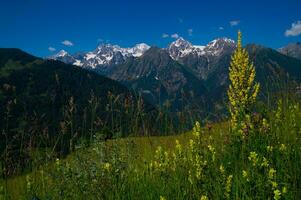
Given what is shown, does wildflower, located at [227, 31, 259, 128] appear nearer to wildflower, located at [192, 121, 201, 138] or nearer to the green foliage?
the green foliage

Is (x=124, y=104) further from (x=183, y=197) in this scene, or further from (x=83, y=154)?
(x=183, y=197)

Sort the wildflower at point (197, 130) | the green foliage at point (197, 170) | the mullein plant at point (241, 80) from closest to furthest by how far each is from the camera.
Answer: the green foliage at point (197, 170) < the wildflower at point (197, 130) < the mullein plant at point (241, 80)

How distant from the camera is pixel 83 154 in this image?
22.2ft

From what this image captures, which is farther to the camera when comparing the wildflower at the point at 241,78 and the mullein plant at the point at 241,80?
the wildflower at the point at 241,78

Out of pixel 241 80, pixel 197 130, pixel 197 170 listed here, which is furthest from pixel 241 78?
pixel 197 170

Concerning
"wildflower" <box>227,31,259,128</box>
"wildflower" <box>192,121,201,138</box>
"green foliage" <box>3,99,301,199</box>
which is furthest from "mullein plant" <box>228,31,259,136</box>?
"wildflower" <box>192,121,201,138</box>

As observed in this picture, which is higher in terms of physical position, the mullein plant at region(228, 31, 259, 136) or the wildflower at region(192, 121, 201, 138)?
the mullein plant at region(228, 31, 259, 136)

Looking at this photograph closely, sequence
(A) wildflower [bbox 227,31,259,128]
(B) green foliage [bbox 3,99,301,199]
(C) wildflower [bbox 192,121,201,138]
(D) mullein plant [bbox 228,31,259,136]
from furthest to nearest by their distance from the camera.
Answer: (A) wildflower [bbox 227,31,259,128], (D) mullein plant [bbox 228,31,259,136], (C) wildflower [bbox 192,121,201,138], (B) green foliage [bbox 3,99,301,199]

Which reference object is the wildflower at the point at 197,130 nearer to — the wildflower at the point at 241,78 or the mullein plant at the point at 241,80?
the mullein plant at the point at 241,80

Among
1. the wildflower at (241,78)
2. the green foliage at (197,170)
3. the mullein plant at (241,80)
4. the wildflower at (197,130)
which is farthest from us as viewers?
the wildflower at (241,78)

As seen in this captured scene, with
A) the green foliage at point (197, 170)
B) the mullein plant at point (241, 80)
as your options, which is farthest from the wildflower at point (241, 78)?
the green foliage at point (197, 170)

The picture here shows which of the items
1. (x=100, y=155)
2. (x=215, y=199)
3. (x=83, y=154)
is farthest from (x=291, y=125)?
(x=83, y=154)

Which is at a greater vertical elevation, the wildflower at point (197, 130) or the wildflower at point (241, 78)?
the wildflower at point (241, 78)

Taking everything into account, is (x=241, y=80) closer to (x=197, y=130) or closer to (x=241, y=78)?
(x=241, y=78)
